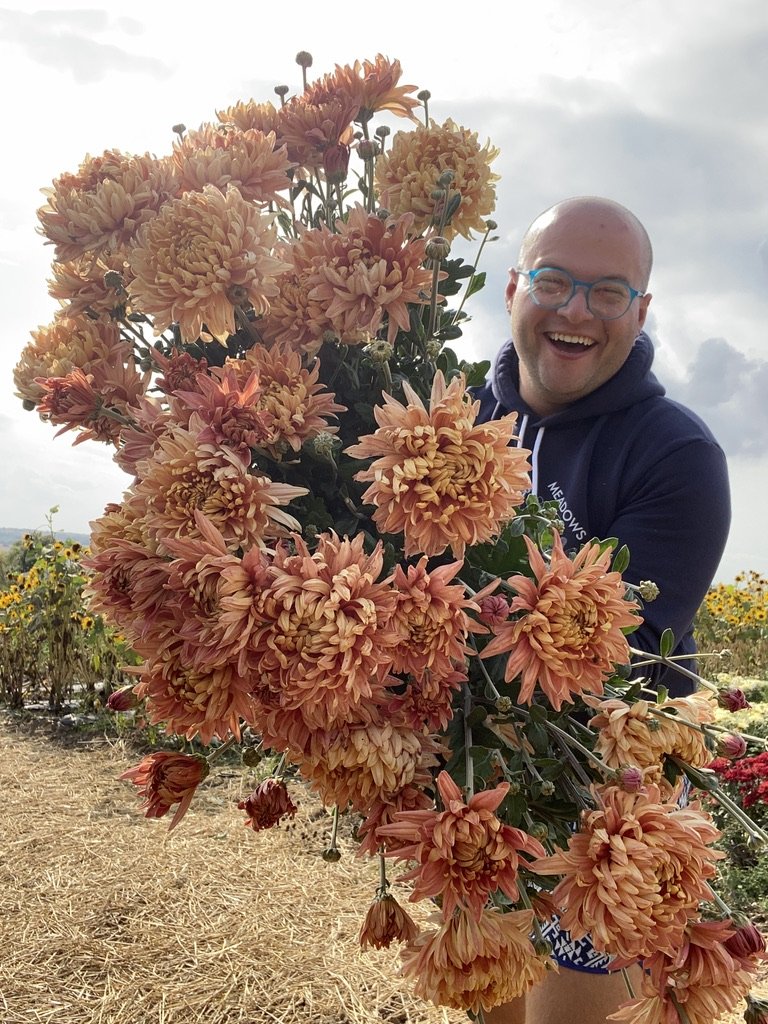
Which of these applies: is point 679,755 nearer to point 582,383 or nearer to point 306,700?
point 306,700

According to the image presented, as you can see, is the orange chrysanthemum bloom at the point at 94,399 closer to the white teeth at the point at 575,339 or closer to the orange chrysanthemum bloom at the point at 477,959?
the orange chrysanthemum bloom at the point at 477,959

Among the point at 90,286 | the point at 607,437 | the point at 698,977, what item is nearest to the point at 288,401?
the point at 90,286

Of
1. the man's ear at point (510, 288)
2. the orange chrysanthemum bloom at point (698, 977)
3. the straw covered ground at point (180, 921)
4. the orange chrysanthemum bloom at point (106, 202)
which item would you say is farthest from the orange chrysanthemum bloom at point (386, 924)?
the straw covered ground at point (180, 921)

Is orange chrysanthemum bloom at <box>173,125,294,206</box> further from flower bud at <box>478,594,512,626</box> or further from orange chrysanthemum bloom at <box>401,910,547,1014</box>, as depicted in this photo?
orange chrysanthemum bloom at <box>401,910,547,1014</box>

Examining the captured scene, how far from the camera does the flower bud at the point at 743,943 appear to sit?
0.69 metres

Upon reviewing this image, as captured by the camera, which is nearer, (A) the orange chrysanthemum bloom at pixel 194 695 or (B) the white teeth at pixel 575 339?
(A) the orange chrysanthemum bloom at pixel 194 695

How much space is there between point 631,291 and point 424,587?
967 mm

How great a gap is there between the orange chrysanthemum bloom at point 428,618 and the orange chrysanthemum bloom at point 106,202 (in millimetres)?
486

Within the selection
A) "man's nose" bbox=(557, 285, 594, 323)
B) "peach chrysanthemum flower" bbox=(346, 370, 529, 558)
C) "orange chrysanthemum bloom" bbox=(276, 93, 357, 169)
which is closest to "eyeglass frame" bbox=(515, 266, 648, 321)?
"man's nose" bbox=(557, 285, 594, 323)

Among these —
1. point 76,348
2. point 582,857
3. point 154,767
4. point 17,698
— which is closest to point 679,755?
point 582,857

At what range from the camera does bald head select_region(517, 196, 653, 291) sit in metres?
1.36

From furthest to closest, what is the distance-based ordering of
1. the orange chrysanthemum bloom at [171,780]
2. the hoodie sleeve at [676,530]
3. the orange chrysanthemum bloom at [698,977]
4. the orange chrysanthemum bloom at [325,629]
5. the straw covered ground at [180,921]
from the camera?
the straw covered ground at [180,921]
the hoodie sleeve at [676,530]
the orange chrysanthemum bloom at [171,780]
the orange chrysanthemum bloom at [698,977]
the orange chrysanthemum bloom at [325,629]

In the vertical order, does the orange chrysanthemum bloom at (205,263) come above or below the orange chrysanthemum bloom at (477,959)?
above

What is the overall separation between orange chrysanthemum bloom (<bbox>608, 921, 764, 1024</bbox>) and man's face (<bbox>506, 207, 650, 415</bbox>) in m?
0.98
